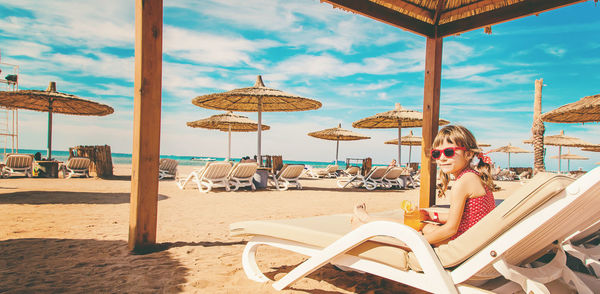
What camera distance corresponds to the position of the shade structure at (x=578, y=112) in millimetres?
7188

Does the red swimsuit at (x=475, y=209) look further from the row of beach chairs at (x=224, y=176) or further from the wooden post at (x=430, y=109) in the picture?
the row of beach chairs at (x=224, y=176)

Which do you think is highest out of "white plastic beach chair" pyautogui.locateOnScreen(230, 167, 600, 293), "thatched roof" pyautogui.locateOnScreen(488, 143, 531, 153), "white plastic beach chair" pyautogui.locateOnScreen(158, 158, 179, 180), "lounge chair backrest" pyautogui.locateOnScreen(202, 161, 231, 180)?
"thatched roof" pyautogui.locateOnScreen(488, 143, 531, 153)

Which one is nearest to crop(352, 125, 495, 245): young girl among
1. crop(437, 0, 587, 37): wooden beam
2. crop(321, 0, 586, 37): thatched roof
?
crop(321, 0, 586, 37): thatched roof

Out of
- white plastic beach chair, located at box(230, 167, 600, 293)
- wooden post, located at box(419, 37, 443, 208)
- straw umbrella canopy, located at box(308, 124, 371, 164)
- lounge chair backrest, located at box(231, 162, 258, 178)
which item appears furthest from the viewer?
straw umbrella canopy, located at box(308, 124, 371, 164)

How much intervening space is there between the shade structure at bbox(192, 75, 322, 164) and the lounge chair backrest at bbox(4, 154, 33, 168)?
642 centimetres

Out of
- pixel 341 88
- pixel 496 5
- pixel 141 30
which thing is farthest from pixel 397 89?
pixel 141 30

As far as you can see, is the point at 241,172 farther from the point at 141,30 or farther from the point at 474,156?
the point at 474,156

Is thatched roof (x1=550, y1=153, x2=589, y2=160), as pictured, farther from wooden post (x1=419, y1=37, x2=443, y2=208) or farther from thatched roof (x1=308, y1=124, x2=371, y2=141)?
wooden post (x1=419, y1=37, x2=443, y2=208)

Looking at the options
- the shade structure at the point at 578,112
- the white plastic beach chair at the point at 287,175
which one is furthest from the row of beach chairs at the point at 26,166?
the shade structure at the point at 578,112

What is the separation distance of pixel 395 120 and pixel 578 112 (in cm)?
497

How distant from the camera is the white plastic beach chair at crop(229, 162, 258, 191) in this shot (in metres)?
8.19

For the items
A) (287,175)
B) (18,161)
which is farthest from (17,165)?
(287,175)

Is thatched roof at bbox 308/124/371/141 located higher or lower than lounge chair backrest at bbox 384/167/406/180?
higher

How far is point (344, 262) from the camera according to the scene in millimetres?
1824
